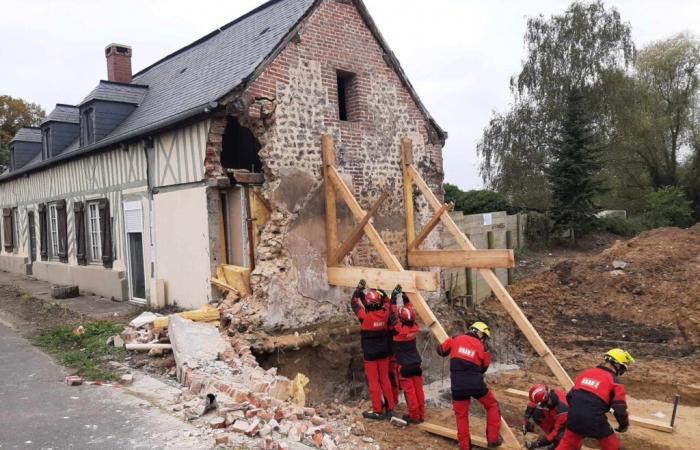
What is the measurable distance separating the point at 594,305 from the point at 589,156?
908 centimetres

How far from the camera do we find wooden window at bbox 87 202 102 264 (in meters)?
14.1

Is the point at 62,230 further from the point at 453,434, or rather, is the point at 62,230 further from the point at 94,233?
the point at 453,434

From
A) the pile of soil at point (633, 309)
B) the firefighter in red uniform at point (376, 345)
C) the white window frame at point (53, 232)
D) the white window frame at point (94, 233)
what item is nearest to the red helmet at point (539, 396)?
the firefighter in red uniform at point (376, 345)

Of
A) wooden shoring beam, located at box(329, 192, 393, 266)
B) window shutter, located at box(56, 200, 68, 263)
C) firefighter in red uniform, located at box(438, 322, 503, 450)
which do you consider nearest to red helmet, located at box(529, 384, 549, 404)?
firefighter in red uniform, located at box(438, 322, 503, 450)

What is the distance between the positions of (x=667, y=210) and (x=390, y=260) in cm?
2096

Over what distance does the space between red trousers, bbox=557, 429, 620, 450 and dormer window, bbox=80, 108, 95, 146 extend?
43.2 feet

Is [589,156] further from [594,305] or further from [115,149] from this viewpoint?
[115,149]

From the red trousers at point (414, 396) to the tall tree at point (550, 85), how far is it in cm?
2116

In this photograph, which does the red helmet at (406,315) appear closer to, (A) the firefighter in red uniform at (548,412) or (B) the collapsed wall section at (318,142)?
(A) the firefighter in red uniform at (548,412)

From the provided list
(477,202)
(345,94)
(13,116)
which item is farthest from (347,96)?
(13,116)

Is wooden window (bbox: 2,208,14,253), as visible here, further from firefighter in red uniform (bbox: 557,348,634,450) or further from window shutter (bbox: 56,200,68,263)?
firefighter in red uniform (bbox: 557,348,634,450)

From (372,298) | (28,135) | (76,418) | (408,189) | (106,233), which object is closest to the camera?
(76,418)

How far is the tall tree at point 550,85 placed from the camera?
88.6ft

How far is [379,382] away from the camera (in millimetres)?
8094
